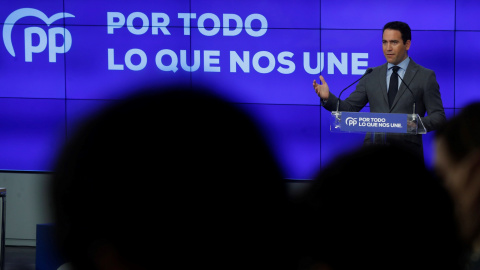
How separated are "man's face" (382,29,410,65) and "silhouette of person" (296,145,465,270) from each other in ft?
13.3

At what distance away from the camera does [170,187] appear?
1.61 feet

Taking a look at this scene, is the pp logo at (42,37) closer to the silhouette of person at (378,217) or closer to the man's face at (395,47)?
the man's face at (395,47)

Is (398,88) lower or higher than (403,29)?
lower

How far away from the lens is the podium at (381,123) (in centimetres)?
408

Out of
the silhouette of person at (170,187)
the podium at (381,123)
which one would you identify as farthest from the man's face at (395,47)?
the silhouette of person at (170,187)

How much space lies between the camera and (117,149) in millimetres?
495

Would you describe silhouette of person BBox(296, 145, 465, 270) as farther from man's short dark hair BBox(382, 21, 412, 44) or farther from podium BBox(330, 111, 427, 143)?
man's short dark hair BBox(382, 21, 412, 44)

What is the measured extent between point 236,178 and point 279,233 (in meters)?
Result: 0.07

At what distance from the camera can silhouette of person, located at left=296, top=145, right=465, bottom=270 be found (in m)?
0.64

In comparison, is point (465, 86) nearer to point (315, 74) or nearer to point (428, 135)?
point (428, 135)

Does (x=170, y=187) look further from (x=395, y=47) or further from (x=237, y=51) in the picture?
(x=237, y=51)

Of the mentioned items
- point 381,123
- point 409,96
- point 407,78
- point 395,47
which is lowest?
point 381,123

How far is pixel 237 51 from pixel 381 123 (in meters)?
1.79

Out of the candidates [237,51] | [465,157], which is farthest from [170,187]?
[237,51]
